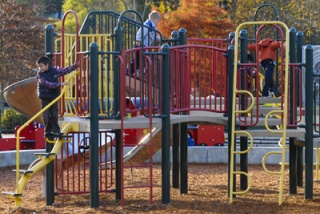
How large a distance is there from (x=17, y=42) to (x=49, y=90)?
21881 mm

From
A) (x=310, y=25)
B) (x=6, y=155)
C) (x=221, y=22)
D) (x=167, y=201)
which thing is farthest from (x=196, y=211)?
(x=310, y=25)

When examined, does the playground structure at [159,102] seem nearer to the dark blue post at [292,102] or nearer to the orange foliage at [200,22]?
the dark blue post at [292,102]

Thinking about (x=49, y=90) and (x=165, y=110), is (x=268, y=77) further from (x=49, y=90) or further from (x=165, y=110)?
(x=49, y=90)

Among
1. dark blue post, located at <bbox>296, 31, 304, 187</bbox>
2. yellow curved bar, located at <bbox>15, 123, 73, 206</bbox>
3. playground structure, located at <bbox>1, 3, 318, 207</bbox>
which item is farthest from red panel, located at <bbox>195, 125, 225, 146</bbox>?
yellow curved bar, located at <bbox>15, 123, 73, 206</bbox>

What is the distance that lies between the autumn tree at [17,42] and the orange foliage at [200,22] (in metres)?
Result: 5.77

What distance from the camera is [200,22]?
30828 mm

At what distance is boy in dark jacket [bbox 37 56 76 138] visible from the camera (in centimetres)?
1233

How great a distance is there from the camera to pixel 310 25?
3641 centimetres

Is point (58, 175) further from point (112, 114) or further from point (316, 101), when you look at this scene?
point (316, 101)

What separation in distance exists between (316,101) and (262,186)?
2110 millimetres

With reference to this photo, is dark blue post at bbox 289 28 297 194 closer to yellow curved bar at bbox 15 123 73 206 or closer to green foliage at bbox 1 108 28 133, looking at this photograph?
yellow curved bar at bbox 15 123 73 206

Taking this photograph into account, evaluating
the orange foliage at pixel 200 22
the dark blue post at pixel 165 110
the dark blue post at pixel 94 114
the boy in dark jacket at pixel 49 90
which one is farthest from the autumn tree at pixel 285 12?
the dark blue post at pixel 94 114

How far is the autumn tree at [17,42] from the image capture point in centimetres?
3309

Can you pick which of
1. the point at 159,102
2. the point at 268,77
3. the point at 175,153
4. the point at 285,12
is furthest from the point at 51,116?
the point at 285,12
